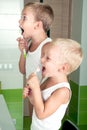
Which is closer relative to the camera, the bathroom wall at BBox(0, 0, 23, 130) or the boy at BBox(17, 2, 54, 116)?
the boy at BBox(17, 2, 54, 116)

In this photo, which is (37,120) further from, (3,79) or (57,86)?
(3,79)

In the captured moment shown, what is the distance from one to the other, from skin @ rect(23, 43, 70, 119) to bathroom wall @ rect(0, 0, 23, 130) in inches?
69.1

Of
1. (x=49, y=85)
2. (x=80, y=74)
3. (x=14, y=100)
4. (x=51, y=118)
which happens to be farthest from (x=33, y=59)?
(x=80, y=74)

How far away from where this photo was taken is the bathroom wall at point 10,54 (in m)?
2.75

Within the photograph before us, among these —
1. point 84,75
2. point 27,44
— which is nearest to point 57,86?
point 27,44

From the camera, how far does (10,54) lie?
9.24 feet

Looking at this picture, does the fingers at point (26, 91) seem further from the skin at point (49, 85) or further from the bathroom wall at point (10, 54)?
the bathroom wall at point (10, 54)

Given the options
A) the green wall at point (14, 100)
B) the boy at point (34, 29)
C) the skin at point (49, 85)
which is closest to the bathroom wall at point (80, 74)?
the green wall at point (14, 100)

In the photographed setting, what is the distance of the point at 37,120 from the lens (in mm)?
1071

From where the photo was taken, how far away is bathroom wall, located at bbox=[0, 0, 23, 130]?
2.75 m

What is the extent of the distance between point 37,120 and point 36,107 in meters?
0.11

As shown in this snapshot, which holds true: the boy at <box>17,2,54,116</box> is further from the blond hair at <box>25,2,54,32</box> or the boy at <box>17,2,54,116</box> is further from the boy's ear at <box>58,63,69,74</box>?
the boy's ear at <box>58,63,69,74</box>

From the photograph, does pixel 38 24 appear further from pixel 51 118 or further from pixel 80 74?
pixel 80 74

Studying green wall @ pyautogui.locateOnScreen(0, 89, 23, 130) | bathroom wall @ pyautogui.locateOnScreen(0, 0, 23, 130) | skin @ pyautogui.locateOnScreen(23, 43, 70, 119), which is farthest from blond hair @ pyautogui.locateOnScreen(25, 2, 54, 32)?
green wall @ pyautogui.locateOnScreen(0, 89, 23, 130)
